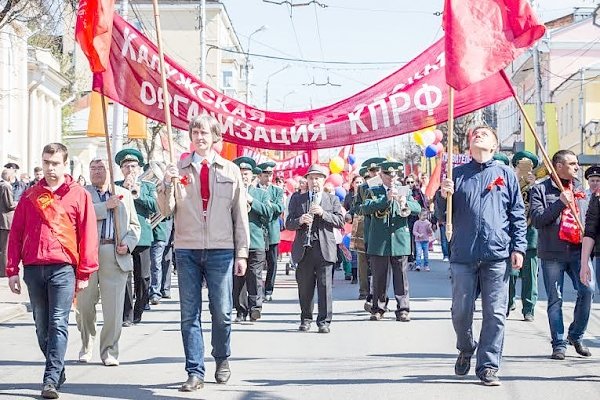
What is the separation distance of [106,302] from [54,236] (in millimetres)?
1645

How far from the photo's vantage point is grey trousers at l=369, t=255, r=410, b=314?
1361 cm

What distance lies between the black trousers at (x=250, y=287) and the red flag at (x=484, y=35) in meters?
4.94

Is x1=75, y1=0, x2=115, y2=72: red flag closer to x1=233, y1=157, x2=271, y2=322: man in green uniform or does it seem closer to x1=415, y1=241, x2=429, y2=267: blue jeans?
x1=233, y1=157, x2=271, y2=322: man in green uniform

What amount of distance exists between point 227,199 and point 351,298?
864 cm

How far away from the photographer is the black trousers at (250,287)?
13453 millimetres

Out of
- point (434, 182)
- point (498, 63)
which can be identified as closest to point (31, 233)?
point (498, 63)

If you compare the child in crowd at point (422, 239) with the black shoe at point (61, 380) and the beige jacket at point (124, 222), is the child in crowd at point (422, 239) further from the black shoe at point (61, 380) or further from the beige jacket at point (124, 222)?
the black shoe at point (61, 380)

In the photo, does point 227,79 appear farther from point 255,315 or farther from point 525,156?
point 525,156

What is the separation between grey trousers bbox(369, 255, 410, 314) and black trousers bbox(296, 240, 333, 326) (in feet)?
3.69

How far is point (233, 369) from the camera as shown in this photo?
9656mm

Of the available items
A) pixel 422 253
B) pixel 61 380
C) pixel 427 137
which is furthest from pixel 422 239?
pixel 61 380

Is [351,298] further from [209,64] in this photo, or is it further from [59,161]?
[209,64]

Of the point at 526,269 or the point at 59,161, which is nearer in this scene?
the point at 59,161

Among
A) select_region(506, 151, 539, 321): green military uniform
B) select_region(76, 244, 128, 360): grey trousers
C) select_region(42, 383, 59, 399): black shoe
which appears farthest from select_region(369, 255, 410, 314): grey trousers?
select_region(42, 383, 59, 399): black shoe
